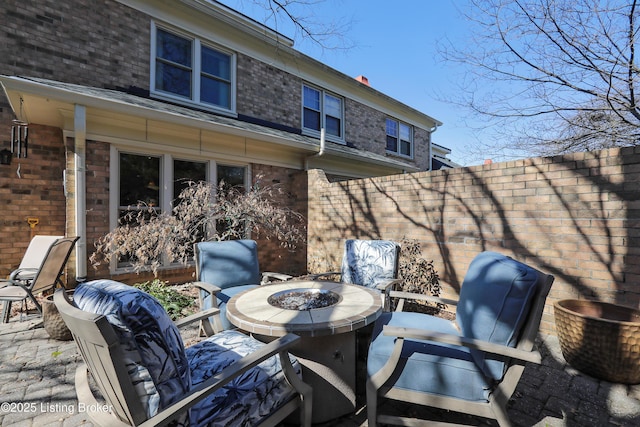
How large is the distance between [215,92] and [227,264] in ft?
15.6

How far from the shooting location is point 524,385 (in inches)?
99.0

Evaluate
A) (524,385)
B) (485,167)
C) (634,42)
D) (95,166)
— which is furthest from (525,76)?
(95,166)

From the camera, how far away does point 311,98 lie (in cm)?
884

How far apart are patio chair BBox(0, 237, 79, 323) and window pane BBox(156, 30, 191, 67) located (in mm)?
4125

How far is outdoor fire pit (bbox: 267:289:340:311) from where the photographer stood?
242 cm

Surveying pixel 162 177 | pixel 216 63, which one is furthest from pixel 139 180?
pixel 216 63

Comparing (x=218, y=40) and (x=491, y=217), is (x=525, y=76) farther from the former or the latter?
(x=218, y=40)

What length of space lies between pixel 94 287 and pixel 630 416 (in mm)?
3476

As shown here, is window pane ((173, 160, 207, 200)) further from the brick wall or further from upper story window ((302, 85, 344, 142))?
upper story window ((302, 85, 344, 142))

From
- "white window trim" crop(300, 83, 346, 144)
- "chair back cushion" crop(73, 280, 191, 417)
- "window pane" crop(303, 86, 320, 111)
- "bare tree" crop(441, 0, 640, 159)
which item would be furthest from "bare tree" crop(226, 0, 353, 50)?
"window pane" crop(303, 86, 320, 111)

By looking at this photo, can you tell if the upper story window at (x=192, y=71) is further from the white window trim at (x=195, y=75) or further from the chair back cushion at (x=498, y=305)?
the chair back cushion at (x=498, y=305)

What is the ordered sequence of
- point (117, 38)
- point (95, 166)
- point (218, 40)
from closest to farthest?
point (95, 166) < point (117, 38) < point (218, 40)

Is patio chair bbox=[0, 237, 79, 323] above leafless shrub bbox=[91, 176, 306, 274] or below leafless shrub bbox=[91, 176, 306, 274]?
below

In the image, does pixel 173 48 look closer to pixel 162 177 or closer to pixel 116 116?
pixel 116 116
